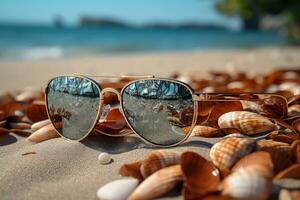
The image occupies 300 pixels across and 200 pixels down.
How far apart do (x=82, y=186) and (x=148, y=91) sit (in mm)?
481

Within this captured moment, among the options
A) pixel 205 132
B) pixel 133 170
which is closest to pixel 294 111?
pixel 205 132

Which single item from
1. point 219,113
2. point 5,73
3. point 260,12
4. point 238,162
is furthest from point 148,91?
point 260,12

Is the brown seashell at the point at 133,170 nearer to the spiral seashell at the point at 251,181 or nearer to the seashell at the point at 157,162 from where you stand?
the seashell at the point at 157,162

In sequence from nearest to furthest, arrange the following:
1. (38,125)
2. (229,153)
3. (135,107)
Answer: (229,153)
(135,107)
(38,125)

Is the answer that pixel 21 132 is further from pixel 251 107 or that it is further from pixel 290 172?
pixel 290 172

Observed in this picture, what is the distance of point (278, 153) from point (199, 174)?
1.01 feet

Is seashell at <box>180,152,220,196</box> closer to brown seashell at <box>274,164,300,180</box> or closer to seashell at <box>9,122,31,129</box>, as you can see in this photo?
brown seashell at <box>274,164,300,180</box>

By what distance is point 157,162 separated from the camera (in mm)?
1227

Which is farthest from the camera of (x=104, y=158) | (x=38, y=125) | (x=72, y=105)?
(x=38, y=125)

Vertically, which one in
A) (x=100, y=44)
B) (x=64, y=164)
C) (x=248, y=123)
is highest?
(x=100, y=44)

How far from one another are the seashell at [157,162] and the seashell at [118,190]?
52 millimetres

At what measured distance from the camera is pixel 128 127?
1674 millimetres

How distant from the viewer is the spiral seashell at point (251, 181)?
102 cm

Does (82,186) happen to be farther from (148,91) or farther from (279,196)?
(279,196)
